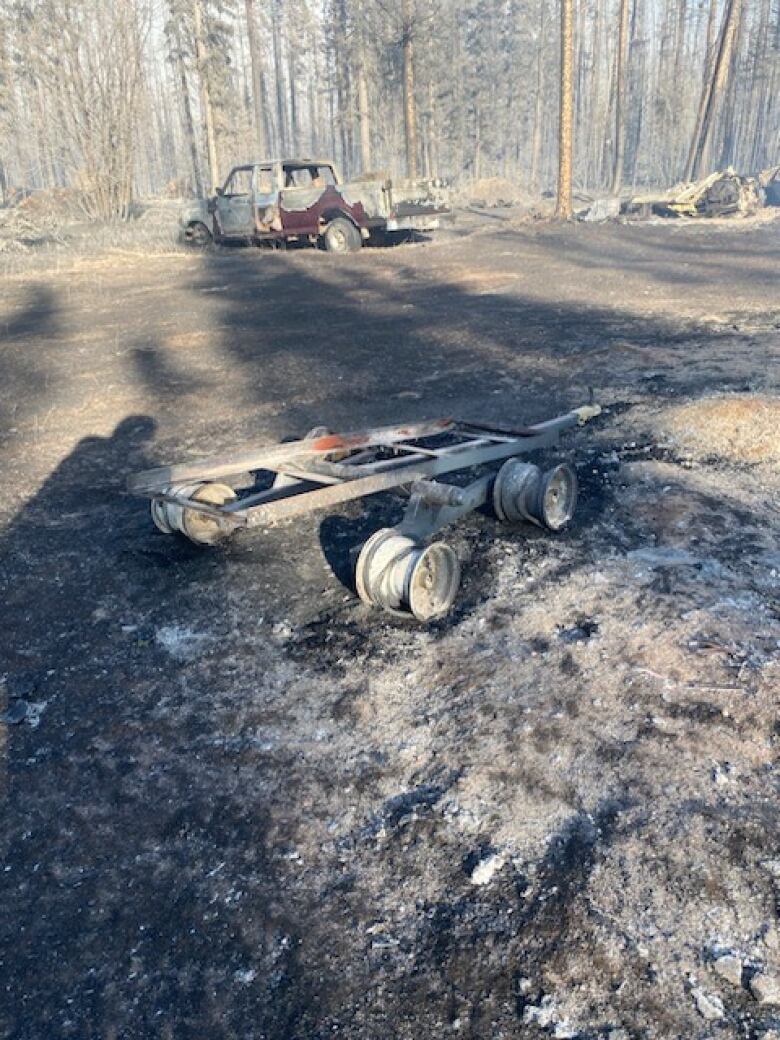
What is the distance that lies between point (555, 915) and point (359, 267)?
1684 cm

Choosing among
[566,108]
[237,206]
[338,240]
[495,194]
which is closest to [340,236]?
[338,240]

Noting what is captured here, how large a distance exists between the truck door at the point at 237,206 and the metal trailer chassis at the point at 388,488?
1571 cm

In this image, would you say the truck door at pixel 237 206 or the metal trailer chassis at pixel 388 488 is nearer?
the metal trailer chassis at pixel 388 488

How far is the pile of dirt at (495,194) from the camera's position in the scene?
126ft

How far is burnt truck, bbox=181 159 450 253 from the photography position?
19219mm

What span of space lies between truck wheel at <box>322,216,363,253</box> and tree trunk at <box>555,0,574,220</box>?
10.1 m

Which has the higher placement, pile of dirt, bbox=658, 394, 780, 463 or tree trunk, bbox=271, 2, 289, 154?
tree trunk, bbox=271, 2, 289, 154

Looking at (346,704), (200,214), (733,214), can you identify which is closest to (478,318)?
(346,704)

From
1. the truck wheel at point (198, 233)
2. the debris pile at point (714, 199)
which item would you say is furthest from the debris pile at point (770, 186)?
the truck wheel at point (198, 233)

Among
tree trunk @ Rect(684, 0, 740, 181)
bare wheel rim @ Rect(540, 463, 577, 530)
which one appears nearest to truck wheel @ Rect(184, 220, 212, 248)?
bare wheel rim @ Rect(540, 463, 577, 530)

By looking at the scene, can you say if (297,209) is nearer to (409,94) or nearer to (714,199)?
(409,94)

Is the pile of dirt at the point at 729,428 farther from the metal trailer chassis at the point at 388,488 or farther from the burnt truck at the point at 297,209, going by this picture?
the burnt truck at the point at 297,209

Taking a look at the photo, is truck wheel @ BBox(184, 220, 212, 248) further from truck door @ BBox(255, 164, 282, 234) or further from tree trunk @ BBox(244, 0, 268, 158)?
tree trunk @ BBox(244, 0, 268, 158)

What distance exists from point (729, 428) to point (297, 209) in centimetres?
1573
